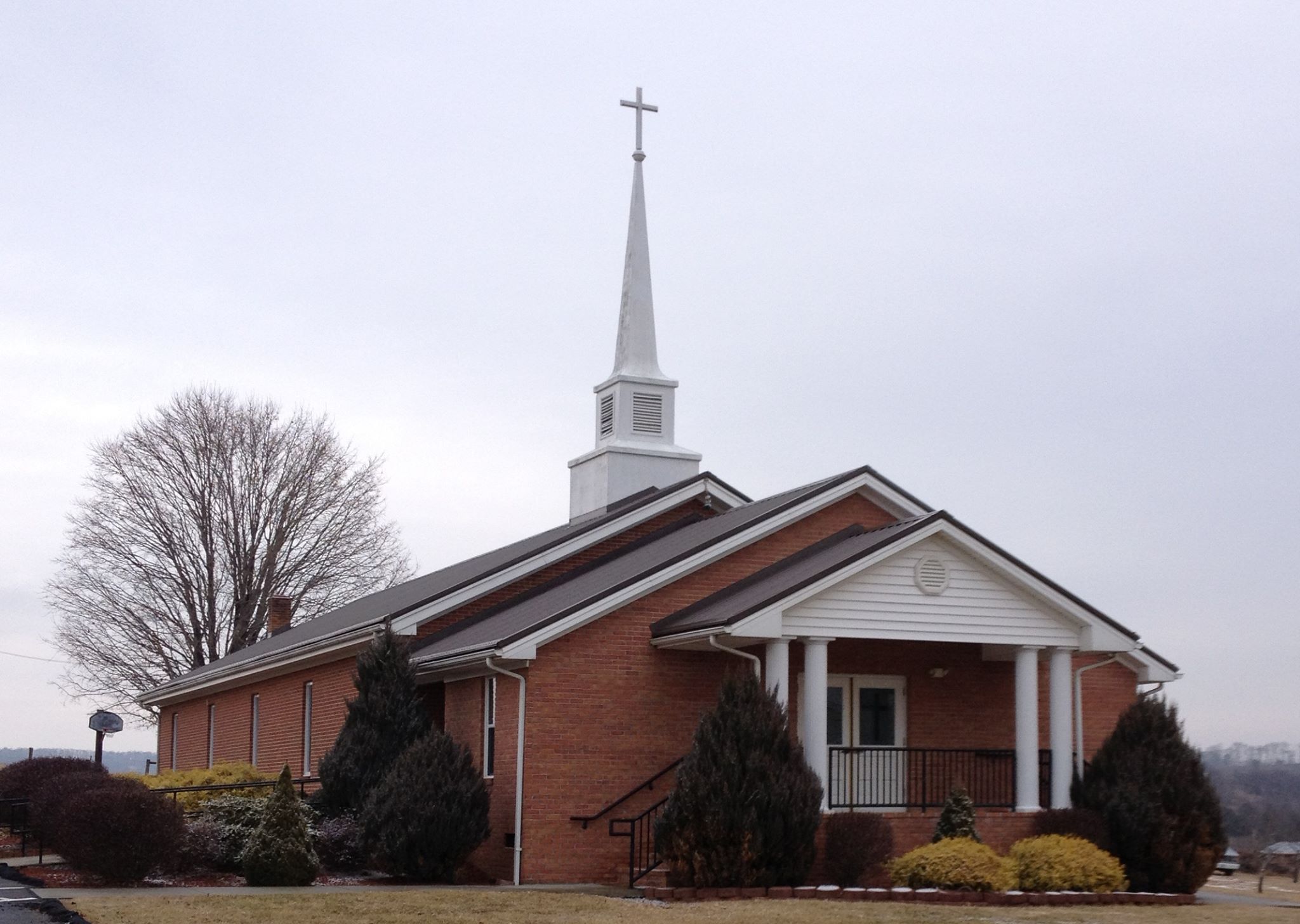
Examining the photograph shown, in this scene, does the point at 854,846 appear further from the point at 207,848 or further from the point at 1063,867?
the point at 207,848

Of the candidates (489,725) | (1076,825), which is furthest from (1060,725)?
(489,725)

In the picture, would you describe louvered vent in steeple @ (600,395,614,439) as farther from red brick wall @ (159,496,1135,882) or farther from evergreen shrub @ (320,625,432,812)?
evergreen shrub @ (320,625,432,812)

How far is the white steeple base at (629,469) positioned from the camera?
3047 centimetres

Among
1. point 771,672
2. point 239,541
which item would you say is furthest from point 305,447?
point 771,672

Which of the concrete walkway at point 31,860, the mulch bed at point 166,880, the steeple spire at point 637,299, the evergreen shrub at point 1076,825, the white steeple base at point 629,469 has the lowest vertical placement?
the concrete walkway at point 31,860

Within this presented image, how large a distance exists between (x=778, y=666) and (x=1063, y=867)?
4.26m

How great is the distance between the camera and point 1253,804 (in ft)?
134

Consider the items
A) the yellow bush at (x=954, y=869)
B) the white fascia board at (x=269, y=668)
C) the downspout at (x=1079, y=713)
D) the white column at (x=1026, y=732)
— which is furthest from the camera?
the white fascia board at (x=269, y=668)

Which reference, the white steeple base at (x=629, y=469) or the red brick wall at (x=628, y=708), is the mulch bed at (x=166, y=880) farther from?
the white steeple base at (x=629, y=469)

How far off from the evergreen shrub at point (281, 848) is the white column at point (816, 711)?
20.7 ft

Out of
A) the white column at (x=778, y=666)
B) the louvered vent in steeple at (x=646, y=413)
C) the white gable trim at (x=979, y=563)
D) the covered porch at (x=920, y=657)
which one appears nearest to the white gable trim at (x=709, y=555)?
the covered porch at (x=920, y=657)

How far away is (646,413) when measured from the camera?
31.0 metres

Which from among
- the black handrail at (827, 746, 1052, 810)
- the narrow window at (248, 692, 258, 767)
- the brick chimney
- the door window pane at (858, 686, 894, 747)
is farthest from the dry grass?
the brick chimney

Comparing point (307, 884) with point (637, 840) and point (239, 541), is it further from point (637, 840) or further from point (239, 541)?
point (239, 541)
